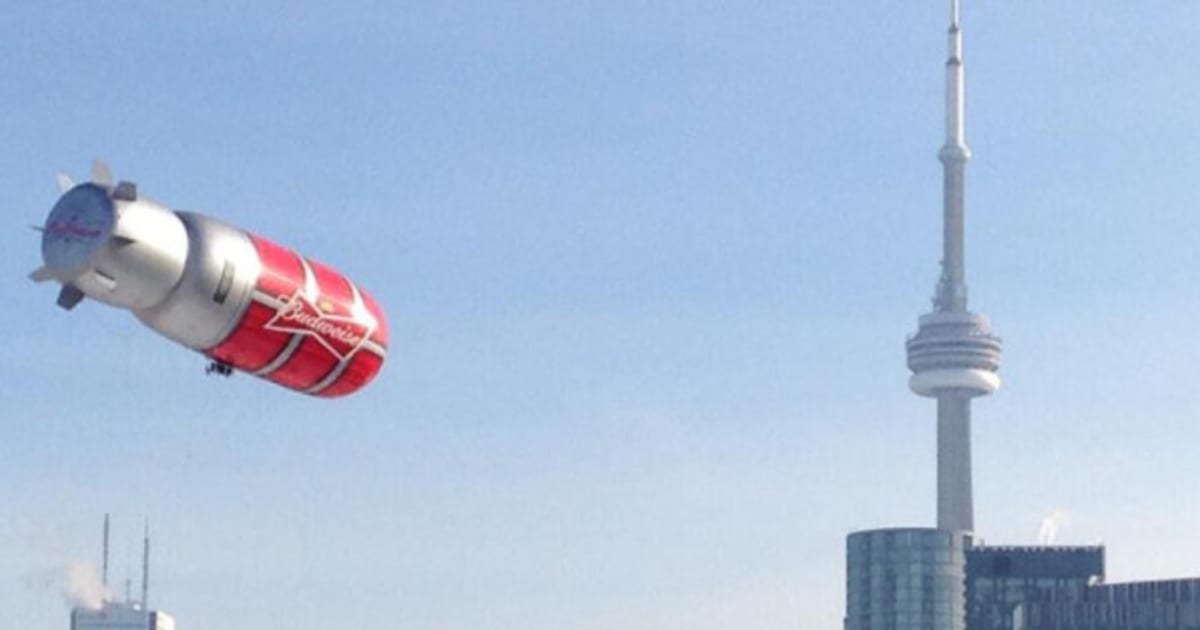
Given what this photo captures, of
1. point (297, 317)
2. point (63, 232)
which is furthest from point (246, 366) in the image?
point (63, 232)

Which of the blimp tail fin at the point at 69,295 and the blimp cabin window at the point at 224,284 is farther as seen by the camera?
the blimp cabin window at the point at 224,284

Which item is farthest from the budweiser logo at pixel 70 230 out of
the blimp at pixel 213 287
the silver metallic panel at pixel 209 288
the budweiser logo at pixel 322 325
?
the budweiser logo at pixel 322 325

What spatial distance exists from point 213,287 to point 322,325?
626 centimetres

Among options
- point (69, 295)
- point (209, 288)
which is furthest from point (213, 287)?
point (69, 295)

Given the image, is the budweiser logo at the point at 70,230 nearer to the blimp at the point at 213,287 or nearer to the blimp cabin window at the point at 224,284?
the blimp at the point at 213,287

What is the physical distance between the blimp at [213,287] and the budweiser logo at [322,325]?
4 centimetres

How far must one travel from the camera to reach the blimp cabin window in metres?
89.5

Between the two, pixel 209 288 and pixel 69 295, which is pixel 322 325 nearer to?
pixel 209 288

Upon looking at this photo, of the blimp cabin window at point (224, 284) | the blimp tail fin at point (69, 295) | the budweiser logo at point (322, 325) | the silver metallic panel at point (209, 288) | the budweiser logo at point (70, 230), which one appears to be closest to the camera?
the budweiser logo at point (70, 230)

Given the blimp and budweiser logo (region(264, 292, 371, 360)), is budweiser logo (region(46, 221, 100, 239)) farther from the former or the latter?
budweiser logo (region(264, 292, 371, 360))

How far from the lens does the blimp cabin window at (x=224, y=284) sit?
89.5m

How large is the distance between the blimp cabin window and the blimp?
0.11ft

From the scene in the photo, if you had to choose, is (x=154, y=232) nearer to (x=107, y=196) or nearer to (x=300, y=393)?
(x=107, y=196)

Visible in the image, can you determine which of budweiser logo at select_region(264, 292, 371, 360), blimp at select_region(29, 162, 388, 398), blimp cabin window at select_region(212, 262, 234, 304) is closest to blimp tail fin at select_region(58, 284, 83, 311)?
blimp at select_region(29, 162, 388, 398)
